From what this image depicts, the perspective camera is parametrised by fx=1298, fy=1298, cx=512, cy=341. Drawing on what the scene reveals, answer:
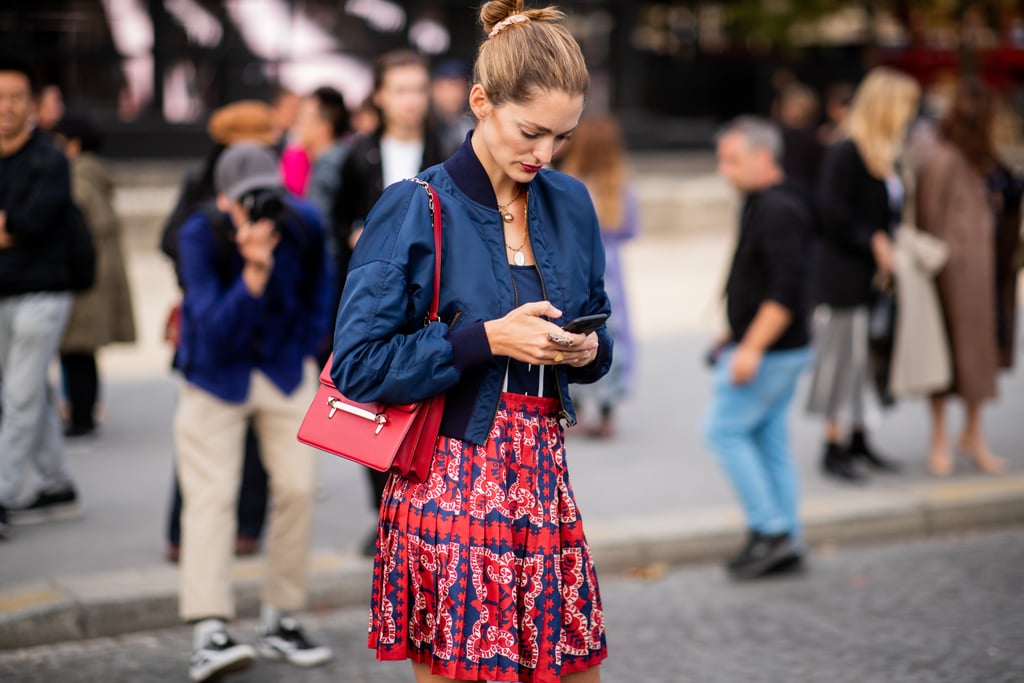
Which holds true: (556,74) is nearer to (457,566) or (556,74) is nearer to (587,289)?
(587,289)

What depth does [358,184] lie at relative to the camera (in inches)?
231

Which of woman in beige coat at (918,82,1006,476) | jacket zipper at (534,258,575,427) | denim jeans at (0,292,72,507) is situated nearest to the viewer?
jacket zipper at (534,258,575,427)

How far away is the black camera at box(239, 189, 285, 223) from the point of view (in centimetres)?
429

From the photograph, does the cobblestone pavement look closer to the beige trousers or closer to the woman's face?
the beige trousers

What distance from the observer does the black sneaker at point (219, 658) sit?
14.0ft

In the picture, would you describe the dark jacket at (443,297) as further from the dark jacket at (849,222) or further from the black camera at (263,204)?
the dark jacket at (849,222)

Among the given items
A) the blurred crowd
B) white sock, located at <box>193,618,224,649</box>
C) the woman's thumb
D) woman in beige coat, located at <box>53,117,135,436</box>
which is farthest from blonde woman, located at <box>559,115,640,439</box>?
the woman's thumb

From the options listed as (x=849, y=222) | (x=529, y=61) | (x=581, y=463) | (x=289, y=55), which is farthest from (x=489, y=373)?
(x=289, y=55)

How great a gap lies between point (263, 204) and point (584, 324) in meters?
1.96

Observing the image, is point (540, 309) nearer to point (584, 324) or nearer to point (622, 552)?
point (584, 324)

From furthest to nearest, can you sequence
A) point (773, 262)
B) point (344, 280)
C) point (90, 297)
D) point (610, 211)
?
point (610, 211)
point (90, 297)
point (773, 262)
point (344, 280)

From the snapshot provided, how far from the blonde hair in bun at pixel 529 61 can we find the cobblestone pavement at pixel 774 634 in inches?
99.9

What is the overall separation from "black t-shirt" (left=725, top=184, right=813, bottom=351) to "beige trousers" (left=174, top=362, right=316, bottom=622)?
1.95 metres

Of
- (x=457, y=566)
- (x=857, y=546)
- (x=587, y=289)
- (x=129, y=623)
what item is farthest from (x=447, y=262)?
(x=857, y=546)
